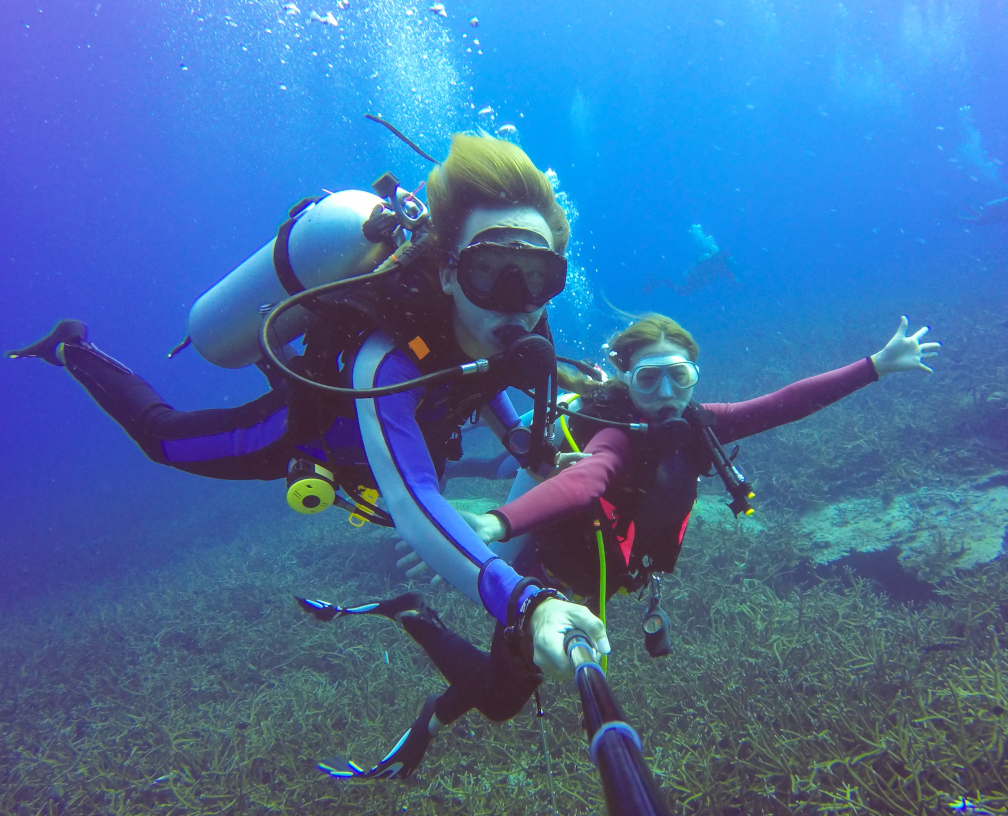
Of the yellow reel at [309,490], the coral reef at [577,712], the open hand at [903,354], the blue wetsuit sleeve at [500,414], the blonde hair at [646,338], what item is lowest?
the coral reef at [577,712]

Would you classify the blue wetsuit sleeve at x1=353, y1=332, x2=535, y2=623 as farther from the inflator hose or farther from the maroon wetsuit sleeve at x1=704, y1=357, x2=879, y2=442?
the maroon wetsuit sleeve at x1=704, y1=357, x2=879, y2=442

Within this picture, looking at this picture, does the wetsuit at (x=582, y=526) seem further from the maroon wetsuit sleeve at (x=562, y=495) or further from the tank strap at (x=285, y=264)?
the tank strap at (x=285, y=264)

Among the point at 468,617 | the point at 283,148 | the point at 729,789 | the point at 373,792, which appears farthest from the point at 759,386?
the point at 283,148

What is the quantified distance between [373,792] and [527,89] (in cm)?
10019

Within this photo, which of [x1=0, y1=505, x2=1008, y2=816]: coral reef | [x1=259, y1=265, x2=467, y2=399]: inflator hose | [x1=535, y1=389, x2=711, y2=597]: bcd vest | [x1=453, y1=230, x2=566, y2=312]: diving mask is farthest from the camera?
[x1=0, y1=505, x2=1008, y2=816]: coral reef

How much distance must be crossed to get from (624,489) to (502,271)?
1.64 metres

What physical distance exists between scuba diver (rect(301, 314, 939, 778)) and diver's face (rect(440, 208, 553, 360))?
83cm

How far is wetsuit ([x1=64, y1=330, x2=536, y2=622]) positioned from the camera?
1.79 m

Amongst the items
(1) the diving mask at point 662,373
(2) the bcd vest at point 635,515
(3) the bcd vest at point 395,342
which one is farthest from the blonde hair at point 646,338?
(3) the bcd vest at point 395,342

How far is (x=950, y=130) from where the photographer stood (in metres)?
84.9

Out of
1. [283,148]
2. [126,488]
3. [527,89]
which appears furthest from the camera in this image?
[527,89]

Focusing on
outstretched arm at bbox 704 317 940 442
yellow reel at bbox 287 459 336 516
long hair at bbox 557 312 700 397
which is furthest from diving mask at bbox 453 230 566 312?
outstretched arm at bbox 704 317 940 442

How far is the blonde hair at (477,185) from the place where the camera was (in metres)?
2.33

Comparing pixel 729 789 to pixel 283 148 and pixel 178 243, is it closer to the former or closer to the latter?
pixel 283 148
